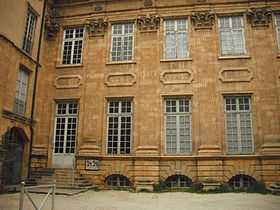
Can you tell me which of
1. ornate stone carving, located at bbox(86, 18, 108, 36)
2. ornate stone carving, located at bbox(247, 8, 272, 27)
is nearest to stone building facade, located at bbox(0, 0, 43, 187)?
ornate stone carving, located at bbox(86, 18, 108, 36)

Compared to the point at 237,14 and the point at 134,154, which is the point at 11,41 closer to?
the point at 134,154

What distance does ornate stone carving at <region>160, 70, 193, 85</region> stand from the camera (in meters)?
14.5

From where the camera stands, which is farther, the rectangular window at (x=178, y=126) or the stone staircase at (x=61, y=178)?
the rectangular window at (x=178, y=126)

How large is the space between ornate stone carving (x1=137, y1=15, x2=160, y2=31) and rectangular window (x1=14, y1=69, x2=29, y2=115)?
586cm

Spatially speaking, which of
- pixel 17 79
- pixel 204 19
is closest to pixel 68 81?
pixel 17 79

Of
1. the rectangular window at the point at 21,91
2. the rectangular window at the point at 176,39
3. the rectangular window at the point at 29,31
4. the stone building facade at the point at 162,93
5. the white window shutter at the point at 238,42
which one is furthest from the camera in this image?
the rectangular window at the point at 176,39

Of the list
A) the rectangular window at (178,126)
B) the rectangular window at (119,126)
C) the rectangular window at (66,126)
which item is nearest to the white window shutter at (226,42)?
the rectangular window at (178,126)

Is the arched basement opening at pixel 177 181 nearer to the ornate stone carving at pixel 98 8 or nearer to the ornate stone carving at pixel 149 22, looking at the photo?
the ornate stone carving at pixel 149 22

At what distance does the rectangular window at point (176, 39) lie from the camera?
1506 centimetres

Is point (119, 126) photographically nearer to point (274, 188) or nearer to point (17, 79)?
point (17, 79)

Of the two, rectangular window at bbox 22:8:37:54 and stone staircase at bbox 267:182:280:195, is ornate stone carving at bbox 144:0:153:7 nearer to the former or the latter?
rectangular window at bbox 22:8:37:54

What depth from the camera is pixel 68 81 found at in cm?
1560

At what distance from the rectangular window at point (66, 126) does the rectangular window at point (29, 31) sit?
3.06 metres

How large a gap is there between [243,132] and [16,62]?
10.2m
